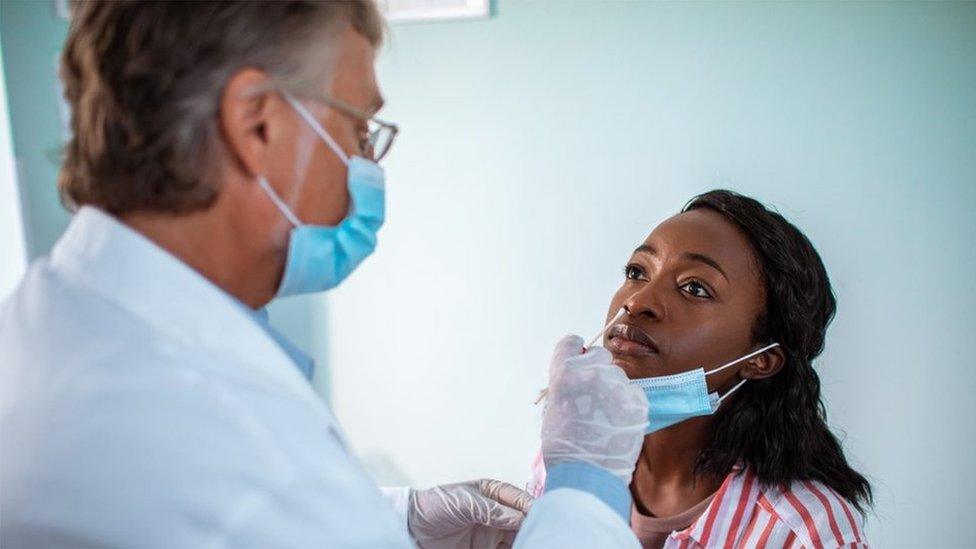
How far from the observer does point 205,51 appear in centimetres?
63

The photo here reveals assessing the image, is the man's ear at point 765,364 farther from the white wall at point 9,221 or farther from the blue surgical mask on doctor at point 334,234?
the white wall at point 9,221

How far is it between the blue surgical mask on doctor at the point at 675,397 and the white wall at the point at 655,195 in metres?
0.61

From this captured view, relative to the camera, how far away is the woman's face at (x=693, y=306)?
1.19m

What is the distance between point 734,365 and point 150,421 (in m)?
0.99

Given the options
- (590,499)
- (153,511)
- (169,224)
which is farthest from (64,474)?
(590,499)

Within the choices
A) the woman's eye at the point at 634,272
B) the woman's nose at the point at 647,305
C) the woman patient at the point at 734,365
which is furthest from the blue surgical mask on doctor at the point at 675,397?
the woman's eye at the point at 634,272

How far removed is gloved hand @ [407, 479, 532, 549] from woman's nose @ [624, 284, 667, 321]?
41 cm

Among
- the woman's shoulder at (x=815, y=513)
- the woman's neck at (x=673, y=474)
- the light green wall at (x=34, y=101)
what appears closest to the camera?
the woman's shoulder at (x=815, y=513)

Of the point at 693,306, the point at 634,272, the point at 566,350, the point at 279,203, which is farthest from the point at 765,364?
the point at 279,203

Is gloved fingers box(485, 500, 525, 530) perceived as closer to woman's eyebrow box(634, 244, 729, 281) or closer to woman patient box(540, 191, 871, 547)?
woman patient box(540, 191, 871, 547)

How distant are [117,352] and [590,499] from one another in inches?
21.1

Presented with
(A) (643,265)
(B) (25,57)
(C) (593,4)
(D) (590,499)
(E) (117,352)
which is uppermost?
(C) (593,4)

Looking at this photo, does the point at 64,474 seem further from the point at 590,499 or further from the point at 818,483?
the point at 818,483

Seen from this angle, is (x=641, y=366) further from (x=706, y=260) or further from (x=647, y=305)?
(x=706, y=260)
